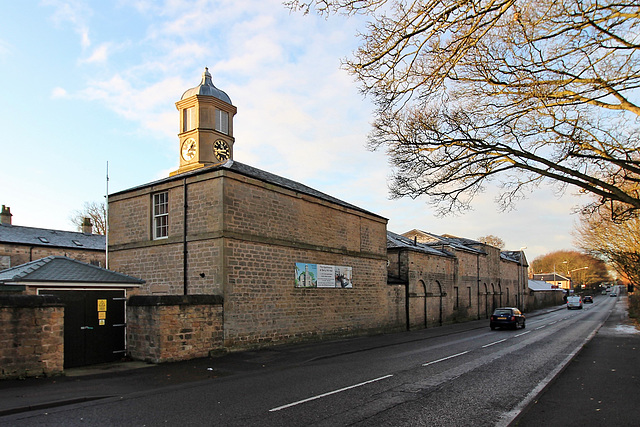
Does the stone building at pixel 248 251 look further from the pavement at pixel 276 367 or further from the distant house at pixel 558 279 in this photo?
the distant house at pixel 558 279

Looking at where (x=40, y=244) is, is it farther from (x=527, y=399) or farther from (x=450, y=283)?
(x=527, y=399)

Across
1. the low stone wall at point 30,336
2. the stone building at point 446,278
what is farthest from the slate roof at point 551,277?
the low stone wall at point 30,336

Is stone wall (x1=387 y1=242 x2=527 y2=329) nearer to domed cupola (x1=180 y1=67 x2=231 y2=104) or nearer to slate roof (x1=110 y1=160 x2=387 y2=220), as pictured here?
slate roof (x1=110 y1=160 x2=387 y2=220)

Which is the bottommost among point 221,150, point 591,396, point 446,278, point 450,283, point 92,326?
point 591,396

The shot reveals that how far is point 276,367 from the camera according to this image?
42.5 feet

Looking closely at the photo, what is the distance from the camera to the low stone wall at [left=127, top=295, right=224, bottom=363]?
43.6 ft

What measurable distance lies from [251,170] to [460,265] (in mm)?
26382

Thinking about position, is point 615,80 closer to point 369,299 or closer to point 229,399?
point 229,399

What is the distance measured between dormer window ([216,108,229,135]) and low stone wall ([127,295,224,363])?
16959mm

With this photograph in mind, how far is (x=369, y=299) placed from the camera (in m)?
24.7

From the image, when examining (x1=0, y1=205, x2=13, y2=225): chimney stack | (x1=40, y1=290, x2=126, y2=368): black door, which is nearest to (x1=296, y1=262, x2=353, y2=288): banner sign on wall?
(x1=40, y1=290, x2=126, y2=368): black door

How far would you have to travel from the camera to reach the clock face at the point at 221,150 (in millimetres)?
28127

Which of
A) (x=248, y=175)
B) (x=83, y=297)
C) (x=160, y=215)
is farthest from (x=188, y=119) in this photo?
(x=83, y=297)

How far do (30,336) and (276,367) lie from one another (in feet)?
20.8
